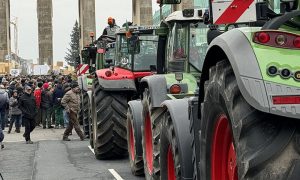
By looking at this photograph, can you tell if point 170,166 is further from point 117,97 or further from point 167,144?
point 117,97

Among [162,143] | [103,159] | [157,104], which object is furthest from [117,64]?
[162,143]

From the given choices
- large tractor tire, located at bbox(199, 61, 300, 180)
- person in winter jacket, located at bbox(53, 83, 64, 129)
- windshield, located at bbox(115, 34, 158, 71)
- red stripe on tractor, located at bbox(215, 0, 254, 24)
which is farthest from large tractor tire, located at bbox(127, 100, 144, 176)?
person in winter jacket, located at bbox(53, 83, 64, 129)

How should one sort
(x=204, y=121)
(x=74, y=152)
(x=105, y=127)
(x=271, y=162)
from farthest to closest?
(x=74, y=152) < (x=105, y=127) < (x=204, y=121) < (x=271, y=162)

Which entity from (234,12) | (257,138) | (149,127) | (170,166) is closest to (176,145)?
(170,166)

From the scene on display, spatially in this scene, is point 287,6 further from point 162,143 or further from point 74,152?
point 74,152

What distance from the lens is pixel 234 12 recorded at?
5.04m

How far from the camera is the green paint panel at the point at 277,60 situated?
3.29 m

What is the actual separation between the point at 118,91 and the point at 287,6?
8.71m

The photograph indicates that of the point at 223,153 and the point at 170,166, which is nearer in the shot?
the point at 223,153

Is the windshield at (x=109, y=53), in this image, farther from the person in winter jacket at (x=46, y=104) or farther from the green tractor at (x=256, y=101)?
the green tractor at (x=256, y=101)

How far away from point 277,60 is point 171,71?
16.7ft

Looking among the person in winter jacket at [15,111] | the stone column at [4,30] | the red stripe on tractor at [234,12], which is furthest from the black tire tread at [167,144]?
the stone column at [4,30]

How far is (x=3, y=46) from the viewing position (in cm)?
6034

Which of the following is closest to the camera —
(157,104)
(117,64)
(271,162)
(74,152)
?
(271,162)
